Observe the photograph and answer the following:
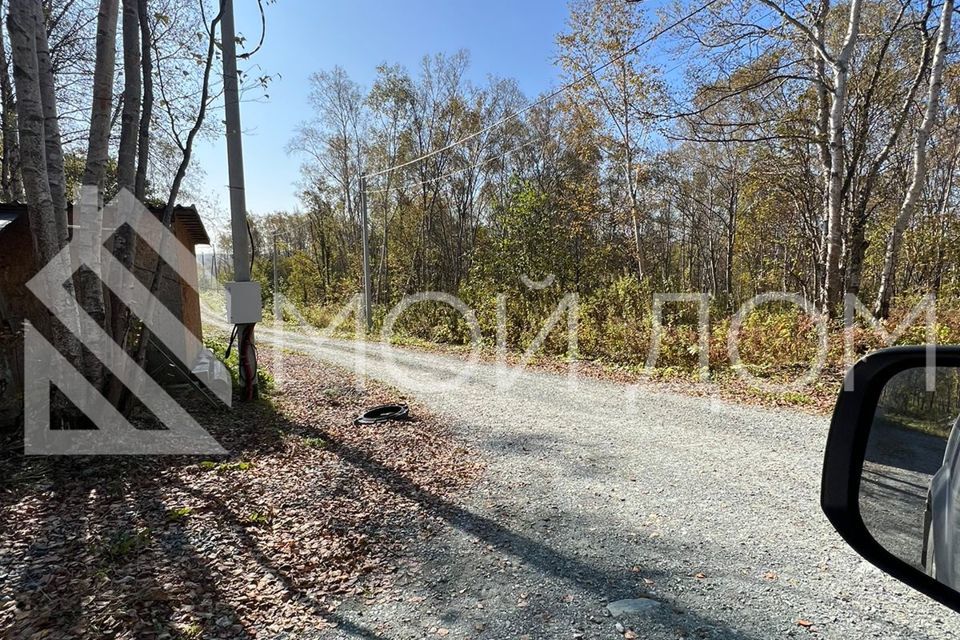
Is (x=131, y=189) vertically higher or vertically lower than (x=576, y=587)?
higher

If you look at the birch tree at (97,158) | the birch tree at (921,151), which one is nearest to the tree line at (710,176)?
the birch tree at (921,151)

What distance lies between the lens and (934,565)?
35.2 inches

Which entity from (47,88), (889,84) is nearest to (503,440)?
(47,88)

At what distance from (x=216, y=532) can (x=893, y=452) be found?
356 centimetres

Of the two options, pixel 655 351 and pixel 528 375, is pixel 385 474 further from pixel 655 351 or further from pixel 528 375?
pixel 655 351

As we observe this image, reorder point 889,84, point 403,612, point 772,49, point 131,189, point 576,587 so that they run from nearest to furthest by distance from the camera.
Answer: point 403,612 < point 576,587 < point 131,189 < point 772,49 < point 889,84

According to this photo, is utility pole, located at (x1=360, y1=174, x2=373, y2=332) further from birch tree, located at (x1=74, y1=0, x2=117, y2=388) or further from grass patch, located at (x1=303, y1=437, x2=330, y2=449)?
grass patch, located at (x1=303, y1=437, x2=330, y2=449)

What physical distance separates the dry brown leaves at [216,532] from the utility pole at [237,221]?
177 cm

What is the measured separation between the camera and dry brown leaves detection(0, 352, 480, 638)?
2287 mm

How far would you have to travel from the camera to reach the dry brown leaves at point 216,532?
2287mm

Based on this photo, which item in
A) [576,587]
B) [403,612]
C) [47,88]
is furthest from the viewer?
[47,88]

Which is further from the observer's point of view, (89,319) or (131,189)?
(131,189)

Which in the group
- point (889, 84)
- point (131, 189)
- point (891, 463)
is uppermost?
point (889, 84)

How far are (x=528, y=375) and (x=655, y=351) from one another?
8.85ft
